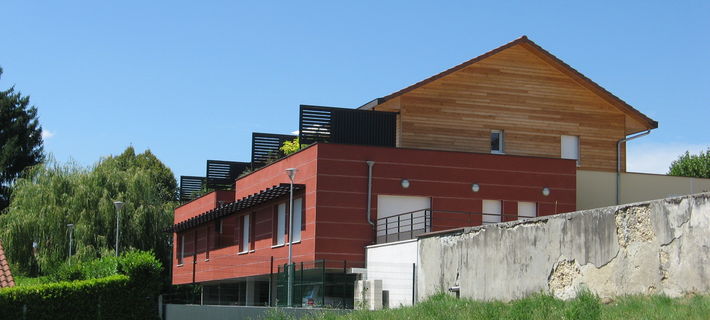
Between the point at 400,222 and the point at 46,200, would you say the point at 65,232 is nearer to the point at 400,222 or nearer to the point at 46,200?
the point at 46,200

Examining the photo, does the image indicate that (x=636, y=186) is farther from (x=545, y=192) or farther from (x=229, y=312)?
(x=229, y=312)

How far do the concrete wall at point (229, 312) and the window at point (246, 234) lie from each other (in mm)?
7494

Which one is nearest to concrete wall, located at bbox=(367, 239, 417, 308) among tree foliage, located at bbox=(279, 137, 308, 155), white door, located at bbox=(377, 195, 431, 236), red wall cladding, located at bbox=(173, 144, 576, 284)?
white door, located at bbox=(377, 195, 431, 236)

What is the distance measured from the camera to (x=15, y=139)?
67.2 m

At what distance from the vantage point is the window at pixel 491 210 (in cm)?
3116

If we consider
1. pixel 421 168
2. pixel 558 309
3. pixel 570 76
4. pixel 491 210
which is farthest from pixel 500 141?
pixel 558 309

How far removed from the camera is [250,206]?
118ft

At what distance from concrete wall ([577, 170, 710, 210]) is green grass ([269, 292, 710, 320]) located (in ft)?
50.3

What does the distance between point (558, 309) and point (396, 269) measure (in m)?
11.2

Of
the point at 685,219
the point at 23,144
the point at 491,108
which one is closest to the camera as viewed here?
the point at 685,219

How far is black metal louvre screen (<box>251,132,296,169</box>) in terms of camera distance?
41.5m

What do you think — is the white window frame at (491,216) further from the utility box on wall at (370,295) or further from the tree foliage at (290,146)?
the tree foliage at (290,146)

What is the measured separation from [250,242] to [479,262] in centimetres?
1785

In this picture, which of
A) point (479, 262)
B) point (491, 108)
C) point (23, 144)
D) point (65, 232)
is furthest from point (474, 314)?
point (23, 144)
